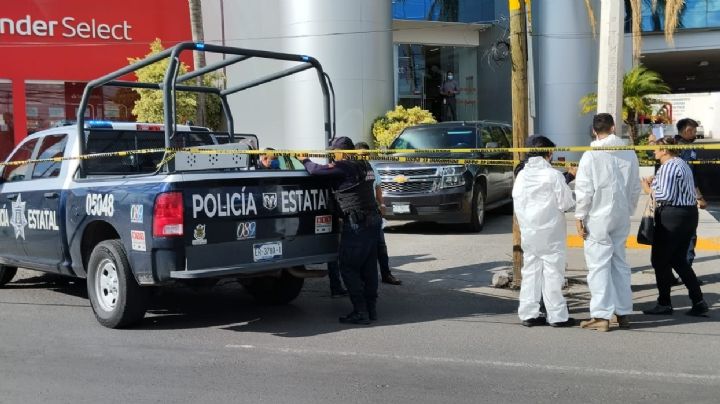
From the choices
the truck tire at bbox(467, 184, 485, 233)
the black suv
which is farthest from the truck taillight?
the truck tire at bbox(467, 184, 485, 233)

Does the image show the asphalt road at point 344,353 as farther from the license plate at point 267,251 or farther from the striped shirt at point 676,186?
the striped shirt at point 676,186

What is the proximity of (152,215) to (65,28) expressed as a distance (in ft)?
52.6

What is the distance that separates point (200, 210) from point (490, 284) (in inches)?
163

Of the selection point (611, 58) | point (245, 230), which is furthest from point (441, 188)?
point (245, 230)

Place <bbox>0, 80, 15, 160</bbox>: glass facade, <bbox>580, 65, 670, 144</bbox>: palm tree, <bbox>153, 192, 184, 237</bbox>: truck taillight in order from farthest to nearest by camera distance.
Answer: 1. <bbox>580, 65, 670, 144</bbox>: palm tree
2. <bbox>0, 80, 15, 160</bbox>: glass facade
3. <bbox>153, 192, 184, 237</bbox>: truck taillight

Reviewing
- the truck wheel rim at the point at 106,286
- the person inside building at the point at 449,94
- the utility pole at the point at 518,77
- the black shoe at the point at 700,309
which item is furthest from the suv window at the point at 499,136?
the person inside building at the point at 449,94

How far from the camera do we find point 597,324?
6.52 m

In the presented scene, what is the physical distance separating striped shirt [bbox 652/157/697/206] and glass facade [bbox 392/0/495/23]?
20.0m

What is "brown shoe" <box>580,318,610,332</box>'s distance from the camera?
6.48 m

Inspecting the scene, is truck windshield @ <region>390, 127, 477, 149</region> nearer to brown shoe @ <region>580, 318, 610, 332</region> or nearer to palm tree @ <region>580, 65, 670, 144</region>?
brown shoe @ <region>580, 318, 610, 332</region>

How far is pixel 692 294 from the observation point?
7.02 meters

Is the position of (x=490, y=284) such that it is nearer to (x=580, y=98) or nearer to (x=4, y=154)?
(x=4, y=154)

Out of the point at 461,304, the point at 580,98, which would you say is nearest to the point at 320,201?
the point at 461,304

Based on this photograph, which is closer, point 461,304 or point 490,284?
point 461,304
